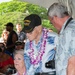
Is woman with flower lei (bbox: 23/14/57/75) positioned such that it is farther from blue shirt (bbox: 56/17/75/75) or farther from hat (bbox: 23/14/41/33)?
blue shirt (bbox: 56/17/75/75)

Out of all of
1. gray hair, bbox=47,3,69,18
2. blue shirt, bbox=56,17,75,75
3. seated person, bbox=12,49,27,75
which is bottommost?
seated person, bbox=12,49,27,75

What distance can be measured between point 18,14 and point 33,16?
17.0 m

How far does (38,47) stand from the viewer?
3.44 m

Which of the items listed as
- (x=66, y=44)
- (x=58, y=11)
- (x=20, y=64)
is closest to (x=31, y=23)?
(x=20, y=64)

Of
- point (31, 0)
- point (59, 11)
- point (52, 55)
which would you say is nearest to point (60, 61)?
point (59, 11)

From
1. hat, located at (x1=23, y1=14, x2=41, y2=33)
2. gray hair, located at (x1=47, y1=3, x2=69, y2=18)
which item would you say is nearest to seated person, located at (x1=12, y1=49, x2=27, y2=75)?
hat, located at (x1=23, y1=14, x2=41, y2=33)

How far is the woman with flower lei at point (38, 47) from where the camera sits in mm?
3346

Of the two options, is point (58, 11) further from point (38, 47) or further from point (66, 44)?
point (38, 47)

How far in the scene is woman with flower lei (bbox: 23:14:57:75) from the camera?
3.35m

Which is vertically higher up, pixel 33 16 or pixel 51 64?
pixel 33 16

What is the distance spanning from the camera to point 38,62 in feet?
11.0

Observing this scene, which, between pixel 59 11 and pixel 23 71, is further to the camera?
pixel 23 71

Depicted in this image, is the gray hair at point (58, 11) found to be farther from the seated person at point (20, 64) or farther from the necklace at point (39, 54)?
the seated person at point (20, 64)

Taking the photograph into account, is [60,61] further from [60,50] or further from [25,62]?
[25,62]
